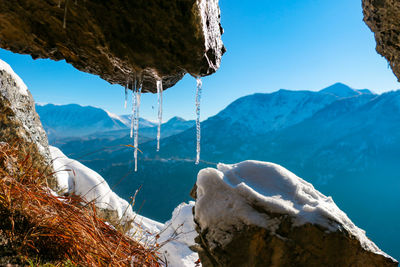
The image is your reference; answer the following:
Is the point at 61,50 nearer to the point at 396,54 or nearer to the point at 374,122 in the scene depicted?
the point at 396,54

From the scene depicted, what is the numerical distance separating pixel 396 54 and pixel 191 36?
417cm

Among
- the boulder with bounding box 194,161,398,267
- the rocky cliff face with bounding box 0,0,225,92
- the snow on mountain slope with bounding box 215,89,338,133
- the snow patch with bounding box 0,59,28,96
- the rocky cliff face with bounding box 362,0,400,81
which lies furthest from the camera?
the snow on mountain slope with bounding box 215,89,338,133

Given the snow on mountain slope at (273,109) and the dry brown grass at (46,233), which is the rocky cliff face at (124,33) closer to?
the dry brown grass at (46,233)

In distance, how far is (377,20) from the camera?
3.31 metres

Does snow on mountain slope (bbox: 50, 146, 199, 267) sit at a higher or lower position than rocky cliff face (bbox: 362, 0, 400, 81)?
lower

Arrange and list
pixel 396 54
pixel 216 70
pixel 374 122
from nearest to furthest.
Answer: pixel 216 70 → pixel 396 54 → pixel 374 122

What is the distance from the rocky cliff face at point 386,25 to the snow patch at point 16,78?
5874 mm

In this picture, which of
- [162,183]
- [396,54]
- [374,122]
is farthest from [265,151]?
[396,54]

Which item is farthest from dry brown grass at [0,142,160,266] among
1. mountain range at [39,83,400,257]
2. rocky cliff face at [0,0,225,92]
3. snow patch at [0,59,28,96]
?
mountain range at [39,83,400,257]

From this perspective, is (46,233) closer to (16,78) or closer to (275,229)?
(275,229)

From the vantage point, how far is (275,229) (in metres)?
1.46

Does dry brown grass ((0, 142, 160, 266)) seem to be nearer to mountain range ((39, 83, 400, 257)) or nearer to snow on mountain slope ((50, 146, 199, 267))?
snow on mountain slope ((50, 146, 199, 267))

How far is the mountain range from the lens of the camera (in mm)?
62388

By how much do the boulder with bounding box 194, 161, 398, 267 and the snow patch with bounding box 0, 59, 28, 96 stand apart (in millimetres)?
3665
